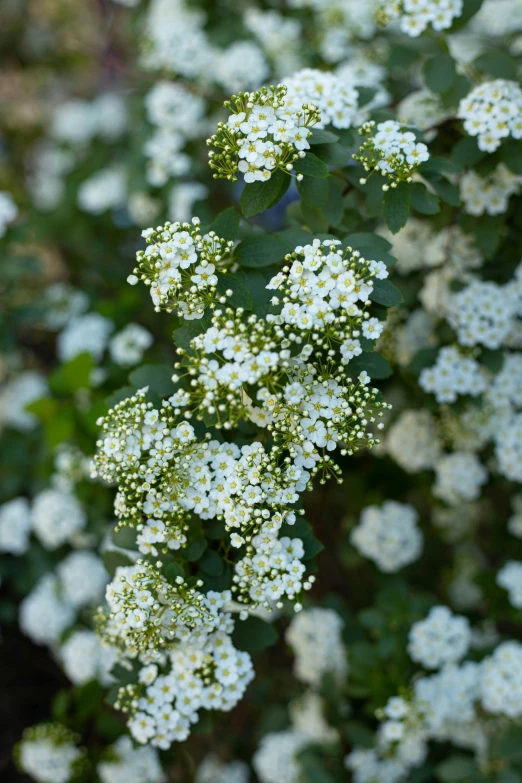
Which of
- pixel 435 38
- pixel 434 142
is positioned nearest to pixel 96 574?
pixel 434 142

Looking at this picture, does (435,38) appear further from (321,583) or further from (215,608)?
(321,583)

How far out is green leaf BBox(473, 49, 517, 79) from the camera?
2529 mm

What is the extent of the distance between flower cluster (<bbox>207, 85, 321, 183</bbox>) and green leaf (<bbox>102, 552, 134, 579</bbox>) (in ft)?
3.78

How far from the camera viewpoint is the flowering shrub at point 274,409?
1.83 meters

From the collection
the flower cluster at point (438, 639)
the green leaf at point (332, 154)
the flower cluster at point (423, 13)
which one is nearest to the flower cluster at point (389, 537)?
the flower cluster at point (438, 639)

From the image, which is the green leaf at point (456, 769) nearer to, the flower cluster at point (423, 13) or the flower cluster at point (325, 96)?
the flower cluster at point (325, 96)

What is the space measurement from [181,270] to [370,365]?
581mm

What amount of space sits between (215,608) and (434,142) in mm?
1865

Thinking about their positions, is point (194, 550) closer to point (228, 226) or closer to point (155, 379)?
point (155, 379)

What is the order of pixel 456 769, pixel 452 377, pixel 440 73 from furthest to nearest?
pixel 456 769 → pixel 452 377 → pixel 440 73

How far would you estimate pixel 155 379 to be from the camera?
2.07 metres

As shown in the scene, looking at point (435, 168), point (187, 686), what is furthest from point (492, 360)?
point (187, 686)

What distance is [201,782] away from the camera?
353cm

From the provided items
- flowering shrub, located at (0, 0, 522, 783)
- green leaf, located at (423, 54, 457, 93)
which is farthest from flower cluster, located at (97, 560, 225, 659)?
green leaf, located at (423, 54, 457, 93)
